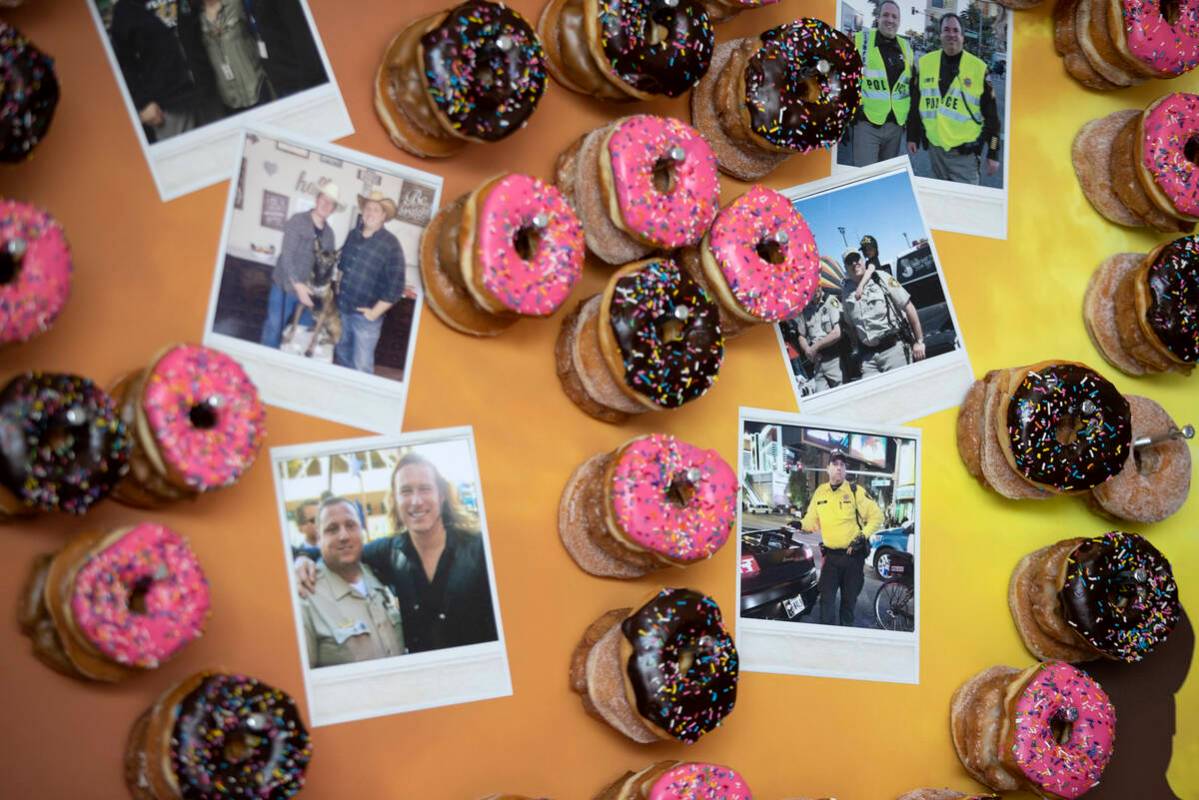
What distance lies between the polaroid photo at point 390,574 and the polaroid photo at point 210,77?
1.65ft

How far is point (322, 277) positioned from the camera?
2.05 m

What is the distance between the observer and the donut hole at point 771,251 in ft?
7.48

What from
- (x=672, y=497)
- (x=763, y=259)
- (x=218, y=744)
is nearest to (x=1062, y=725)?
(x=672, y=497)

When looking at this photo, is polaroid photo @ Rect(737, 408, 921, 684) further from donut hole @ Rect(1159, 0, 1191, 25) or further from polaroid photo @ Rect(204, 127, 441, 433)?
donut hole @ Rect(1159, 0, 1191, 25)

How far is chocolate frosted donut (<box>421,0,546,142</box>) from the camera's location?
1998 mm

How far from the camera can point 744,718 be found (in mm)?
2342

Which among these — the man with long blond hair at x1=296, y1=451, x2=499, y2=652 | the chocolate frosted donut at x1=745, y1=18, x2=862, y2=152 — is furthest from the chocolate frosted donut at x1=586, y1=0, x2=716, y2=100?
the man with long blond hair at x1=296, y1=451, x2=499, y2=652

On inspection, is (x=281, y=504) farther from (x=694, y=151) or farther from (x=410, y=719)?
(x=694, y=151)

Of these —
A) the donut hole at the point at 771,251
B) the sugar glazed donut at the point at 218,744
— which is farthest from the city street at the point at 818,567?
the sugar glazed donut at the point at 218,744

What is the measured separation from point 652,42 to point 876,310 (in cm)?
72

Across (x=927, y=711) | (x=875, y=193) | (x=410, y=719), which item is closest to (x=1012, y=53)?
(x=875, y=193)

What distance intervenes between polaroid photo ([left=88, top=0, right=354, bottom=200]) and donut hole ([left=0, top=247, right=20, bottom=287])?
0.31 meters

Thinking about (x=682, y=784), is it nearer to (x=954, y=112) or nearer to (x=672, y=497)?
(x=672, y=497)

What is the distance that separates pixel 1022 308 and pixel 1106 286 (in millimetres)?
204
